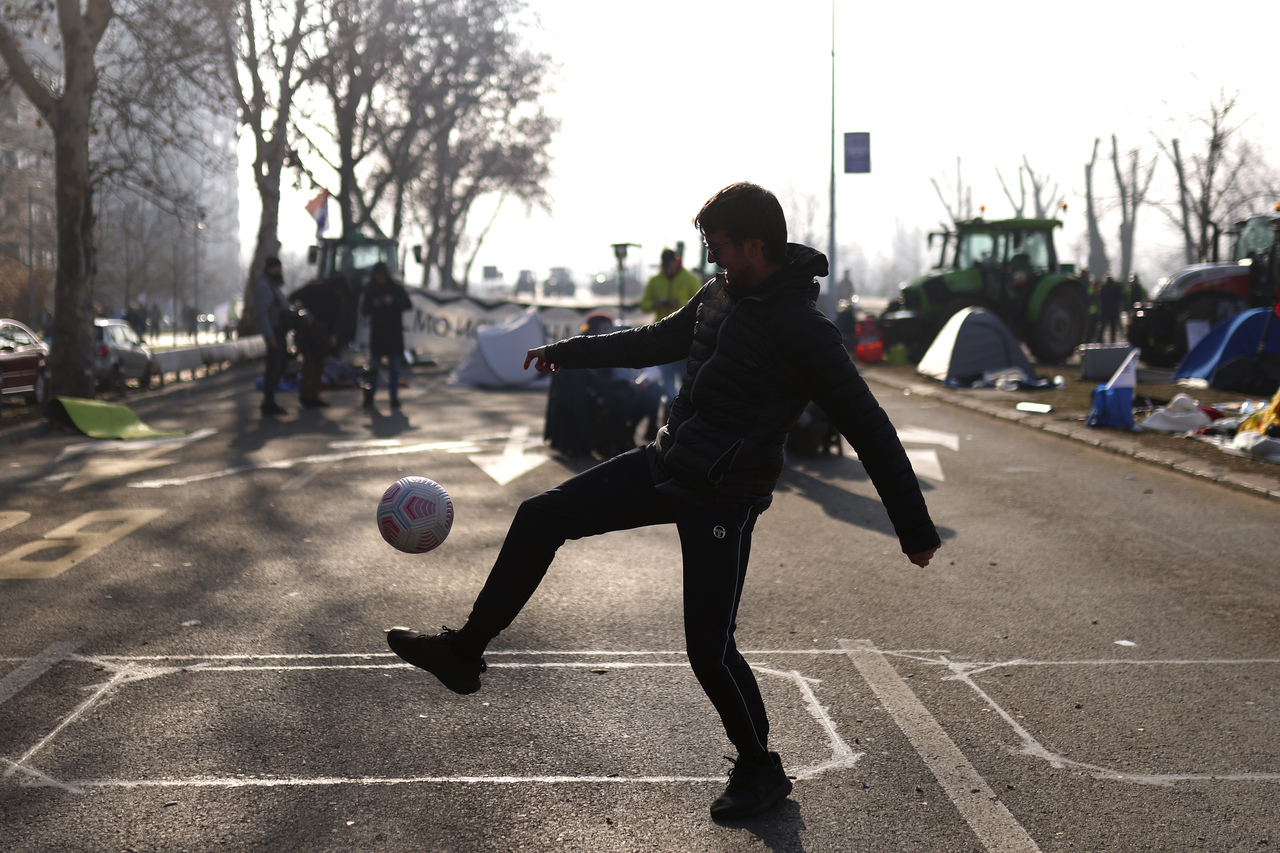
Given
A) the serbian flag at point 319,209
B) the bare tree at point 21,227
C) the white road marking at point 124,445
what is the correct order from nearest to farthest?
1. the white road marking at point 124,445
2. the serbian flag at point 319,209
3. the bare tree at point 21,227

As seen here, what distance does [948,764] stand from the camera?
3756 millimetres

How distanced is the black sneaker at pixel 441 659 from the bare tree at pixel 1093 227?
76627mm

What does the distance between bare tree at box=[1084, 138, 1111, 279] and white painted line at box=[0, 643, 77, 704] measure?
7635 centimetres

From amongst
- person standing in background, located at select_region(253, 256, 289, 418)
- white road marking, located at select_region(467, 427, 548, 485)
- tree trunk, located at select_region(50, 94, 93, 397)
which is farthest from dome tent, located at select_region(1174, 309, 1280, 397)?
tree trunk, located at select_region(50, 94, 93, 397)

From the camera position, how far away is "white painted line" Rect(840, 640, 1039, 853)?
10.7 ft

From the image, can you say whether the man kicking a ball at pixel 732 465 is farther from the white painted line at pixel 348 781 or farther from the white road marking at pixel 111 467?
the white road marking at pixel 111 467

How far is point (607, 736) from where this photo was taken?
4.00 meters

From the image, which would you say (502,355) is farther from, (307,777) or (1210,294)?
(307,777)

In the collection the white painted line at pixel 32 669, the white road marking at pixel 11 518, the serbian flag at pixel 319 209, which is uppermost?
the serbian flag at pixel 319 209

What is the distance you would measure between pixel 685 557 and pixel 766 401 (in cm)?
54

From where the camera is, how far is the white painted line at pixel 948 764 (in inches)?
129

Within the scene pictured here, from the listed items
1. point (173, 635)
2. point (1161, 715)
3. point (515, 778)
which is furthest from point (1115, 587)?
point (173, 635)

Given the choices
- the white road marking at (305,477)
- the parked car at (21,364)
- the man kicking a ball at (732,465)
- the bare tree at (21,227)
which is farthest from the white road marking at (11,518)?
the bare tree at (21,227)

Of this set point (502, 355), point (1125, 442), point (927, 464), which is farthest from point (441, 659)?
point (502, 355)
